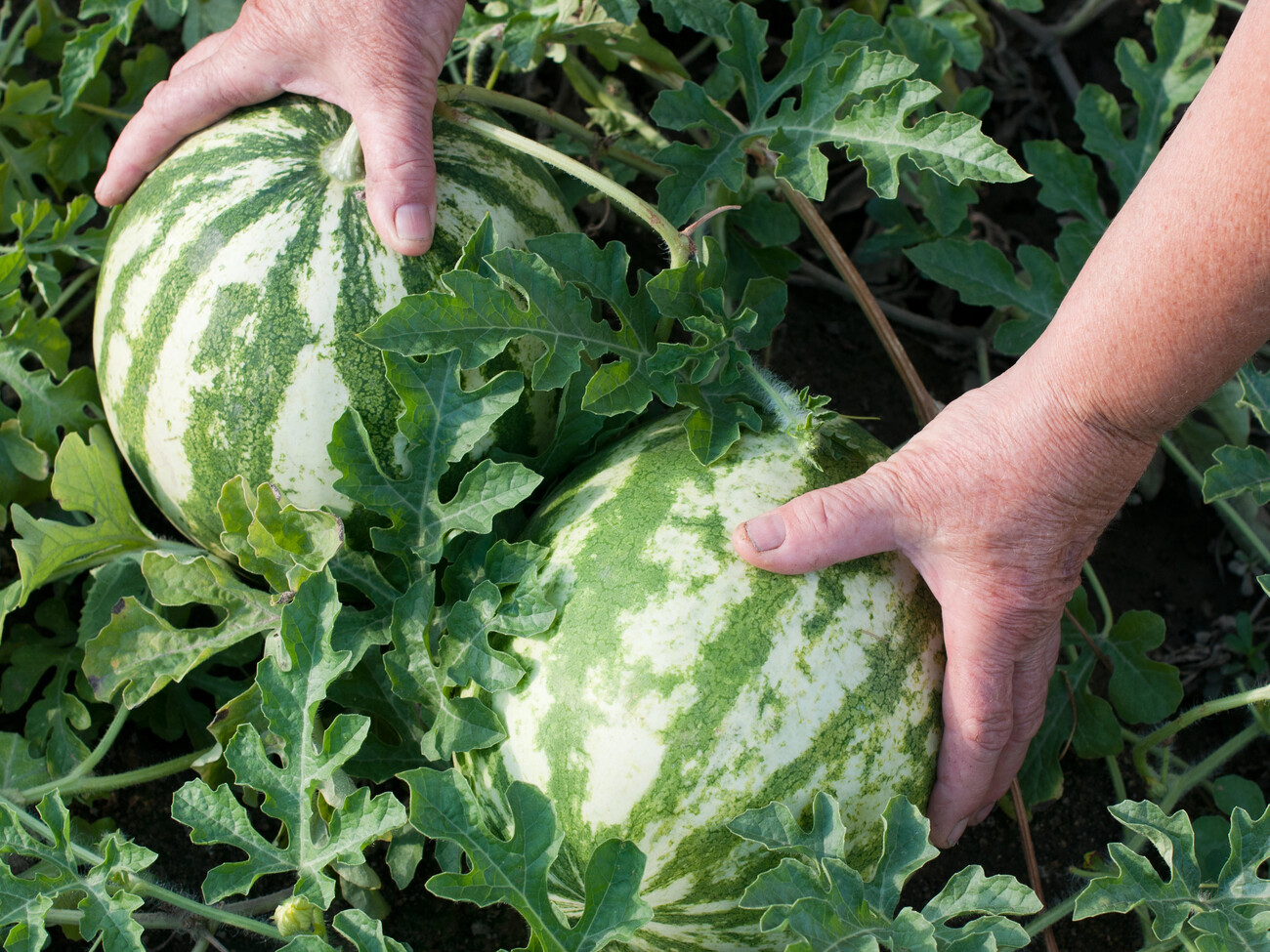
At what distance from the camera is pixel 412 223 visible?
1.92 metres

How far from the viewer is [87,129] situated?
285 cm

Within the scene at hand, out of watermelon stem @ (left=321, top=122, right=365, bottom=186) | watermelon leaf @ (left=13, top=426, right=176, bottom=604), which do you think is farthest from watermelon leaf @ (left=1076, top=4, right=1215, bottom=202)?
watermelon leaf @ (left=13, top=426, right=176, bottom=604)

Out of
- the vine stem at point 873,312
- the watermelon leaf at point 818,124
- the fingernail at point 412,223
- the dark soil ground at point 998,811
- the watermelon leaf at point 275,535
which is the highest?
the watermelon leaf at point 818,124

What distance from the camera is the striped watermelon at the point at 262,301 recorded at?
1919mm

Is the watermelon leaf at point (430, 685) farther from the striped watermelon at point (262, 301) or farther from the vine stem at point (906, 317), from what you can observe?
the vine stem at point (906, 317)

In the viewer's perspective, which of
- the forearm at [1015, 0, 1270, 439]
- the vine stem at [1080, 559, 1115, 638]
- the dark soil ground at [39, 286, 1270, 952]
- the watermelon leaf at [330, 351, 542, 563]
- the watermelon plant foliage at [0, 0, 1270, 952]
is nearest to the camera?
the forearm at [1015, 0, 1270, 439]

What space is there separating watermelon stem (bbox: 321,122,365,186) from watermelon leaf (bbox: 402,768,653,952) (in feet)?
3.73

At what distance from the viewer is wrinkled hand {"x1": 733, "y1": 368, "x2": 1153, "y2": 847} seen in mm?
1760

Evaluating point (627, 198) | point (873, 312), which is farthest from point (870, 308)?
point (627, 198)

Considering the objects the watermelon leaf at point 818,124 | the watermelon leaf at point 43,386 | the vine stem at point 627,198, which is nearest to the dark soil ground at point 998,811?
the watermelon leaf at point 43,386

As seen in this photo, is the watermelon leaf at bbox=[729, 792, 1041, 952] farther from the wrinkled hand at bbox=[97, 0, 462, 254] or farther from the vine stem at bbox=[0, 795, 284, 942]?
the wrinkled hand at bbox=[97, 0, 462, 254]

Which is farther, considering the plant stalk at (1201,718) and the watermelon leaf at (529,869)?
the plant stalk at (1201,718)

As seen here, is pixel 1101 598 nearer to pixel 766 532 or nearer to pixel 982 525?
pixel 982 525

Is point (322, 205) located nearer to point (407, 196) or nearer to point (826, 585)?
point (407, 196)
